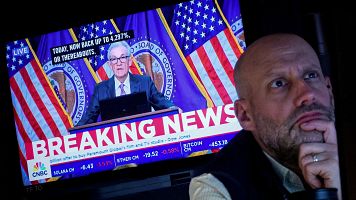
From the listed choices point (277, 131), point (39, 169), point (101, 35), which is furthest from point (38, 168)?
point (277, 131)

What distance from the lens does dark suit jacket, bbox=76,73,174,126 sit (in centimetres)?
226

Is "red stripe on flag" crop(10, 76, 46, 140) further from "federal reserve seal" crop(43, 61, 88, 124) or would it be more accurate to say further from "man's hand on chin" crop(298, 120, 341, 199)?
"man's hand on chin" crop(298, 120, 341, 199)

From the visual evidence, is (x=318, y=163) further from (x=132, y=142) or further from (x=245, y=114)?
(x=132, y=142)

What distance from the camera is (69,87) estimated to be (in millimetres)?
2395

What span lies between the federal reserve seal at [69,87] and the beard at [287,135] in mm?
1327

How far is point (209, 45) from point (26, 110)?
0.95 metres

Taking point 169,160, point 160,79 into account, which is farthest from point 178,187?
point 160,79

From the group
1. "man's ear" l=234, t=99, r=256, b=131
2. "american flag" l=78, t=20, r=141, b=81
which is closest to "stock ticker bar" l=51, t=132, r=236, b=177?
"american flag" l=78, t=20, r=141, b=81

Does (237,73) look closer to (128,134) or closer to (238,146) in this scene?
(238,146)

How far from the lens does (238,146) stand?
1190 mm

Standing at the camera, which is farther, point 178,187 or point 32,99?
point 32,99

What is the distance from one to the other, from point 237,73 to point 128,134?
1.16 meters

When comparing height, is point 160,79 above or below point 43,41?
below

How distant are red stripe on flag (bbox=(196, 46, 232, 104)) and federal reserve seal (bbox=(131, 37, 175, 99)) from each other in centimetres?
14
